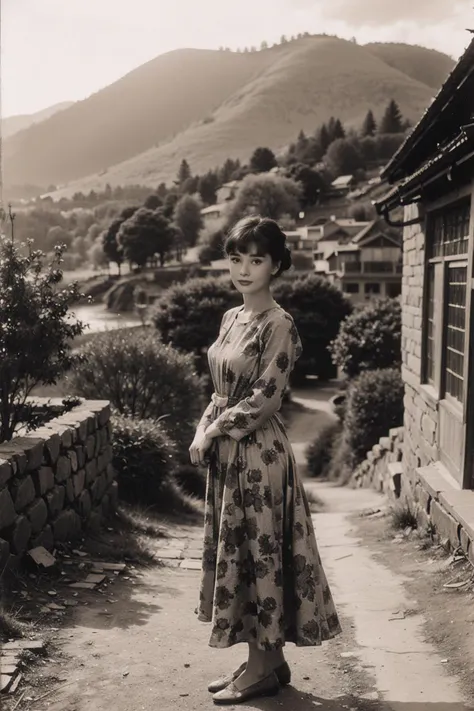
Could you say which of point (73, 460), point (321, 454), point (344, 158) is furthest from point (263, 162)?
point (73, 460)

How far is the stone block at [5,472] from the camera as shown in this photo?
15.8 feet

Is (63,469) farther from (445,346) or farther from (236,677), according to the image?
(445,346)

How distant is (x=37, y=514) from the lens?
5.47 meters

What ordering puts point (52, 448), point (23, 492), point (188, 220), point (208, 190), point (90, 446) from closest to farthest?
point (23, 492) → point (52, 448) → point (90, 446) → point (188, 220) → point (208, 190)

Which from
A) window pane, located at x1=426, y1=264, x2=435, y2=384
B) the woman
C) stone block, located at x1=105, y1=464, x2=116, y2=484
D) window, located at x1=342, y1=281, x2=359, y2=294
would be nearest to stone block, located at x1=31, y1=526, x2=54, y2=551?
stone block, located at x1=105, y1=464, x2=116, y2=484

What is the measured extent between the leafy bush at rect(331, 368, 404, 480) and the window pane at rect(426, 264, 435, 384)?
8.63m

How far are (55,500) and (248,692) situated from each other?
2915 mm

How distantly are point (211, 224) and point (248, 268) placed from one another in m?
81.1

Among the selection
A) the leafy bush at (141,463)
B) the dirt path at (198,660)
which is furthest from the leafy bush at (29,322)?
the leafy bush at (141,463)

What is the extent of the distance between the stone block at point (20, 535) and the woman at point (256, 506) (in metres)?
1.95

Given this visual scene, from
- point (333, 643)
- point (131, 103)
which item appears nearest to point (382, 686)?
point (333, 643)

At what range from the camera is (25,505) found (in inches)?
209

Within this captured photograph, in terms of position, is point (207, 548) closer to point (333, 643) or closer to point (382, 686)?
point (382, 686)

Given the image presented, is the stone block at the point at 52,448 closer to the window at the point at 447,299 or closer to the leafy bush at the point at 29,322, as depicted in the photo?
the leafy bush at the point at 29,322
